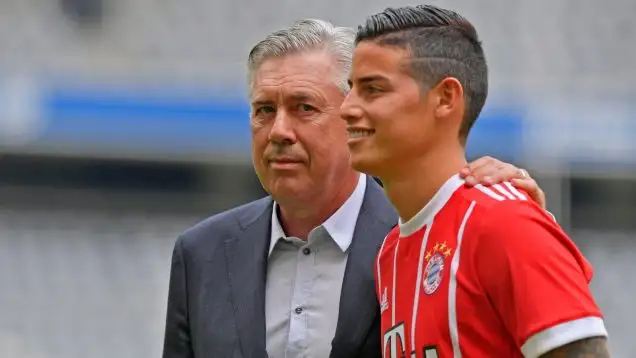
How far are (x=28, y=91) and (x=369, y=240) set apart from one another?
302 cm

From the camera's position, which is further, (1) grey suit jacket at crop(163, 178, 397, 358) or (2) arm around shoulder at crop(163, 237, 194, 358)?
(2) arm around shoulder at crop(163, 237, 194, 358)

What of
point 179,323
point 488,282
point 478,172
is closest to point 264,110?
point 179,323

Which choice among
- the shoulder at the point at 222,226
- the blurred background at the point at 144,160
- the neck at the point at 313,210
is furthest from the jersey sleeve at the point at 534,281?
the blurred background at the point at 144,160

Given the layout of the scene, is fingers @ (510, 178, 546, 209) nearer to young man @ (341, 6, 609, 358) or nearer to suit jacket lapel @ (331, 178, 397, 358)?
young man @ (341, 6, 609, 358)

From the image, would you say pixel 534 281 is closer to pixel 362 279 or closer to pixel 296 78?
pixel 362 279

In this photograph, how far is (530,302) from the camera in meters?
1.43

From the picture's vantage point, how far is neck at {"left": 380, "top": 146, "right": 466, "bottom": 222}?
5.31ft

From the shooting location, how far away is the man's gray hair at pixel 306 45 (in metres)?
2.01

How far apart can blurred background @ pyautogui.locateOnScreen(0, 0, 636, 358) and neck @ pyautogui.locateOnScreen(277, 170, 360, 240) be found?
8.28 feet

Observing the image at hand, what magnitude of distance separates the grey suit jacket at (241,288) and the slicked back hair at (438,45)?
0.39 metres

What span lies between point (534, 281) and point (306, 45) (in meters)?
0.71

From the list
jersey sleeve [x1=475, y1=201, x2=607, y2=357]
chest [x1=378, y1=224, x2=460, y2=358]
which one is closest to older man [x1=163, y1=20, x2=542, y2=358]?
chest [x1=378, y1=224, x2=460, y2=358]

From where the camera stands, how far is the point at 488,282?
1.48m

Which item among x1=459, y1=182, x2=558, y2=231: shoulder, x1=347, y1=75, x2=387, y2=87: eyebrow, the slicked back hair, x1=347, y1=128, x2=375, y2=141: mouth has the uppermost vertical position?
the slicked back hair
